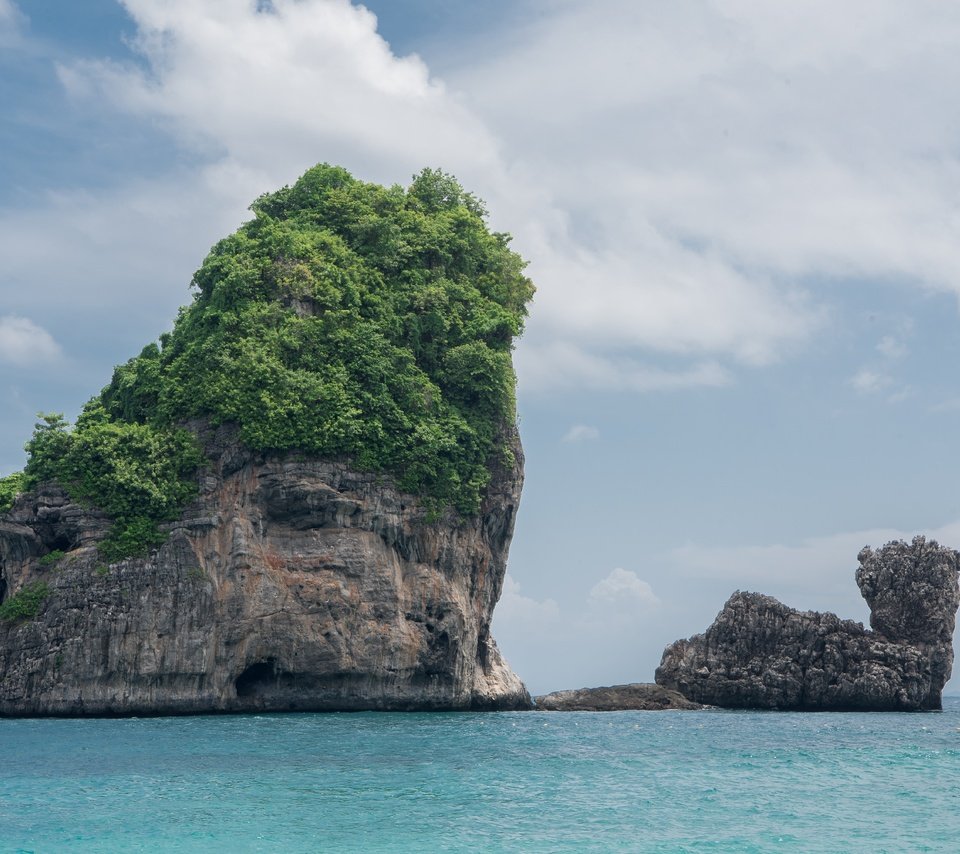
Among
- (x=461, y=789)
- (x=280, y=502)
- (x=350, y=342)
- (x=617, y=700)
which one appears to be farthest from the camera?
(x=617, y=700)

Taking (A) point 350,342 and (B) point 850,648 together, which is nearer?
(A) point 350,342

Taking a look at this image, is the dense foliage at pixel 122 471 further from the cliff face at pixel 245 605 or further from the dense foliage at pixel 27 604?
the dense foliage at pixel 27 604

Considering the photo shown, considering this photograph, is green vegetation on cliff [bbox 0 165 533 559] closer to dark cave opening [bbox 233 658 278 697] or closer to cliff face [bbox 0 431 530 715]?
cliff face [bbox 0 431 530 715]


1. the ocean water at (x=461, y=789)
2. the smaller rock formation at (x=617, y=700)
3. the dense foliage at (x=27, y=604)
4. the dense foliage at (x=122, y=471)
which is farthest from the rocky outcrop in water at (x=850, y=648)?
the dense foliage at (x=27, y=604)

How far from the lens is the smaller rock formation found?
5400 cm

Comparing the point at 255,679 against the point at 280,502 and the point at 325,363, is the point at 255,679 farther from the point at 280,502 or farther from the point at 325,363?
the point at 325,363

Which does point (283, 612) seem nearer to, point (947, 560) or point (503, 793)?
point (503, 793)

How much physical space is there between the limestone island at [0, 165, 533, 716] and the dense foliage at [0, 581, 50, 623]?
0.26ft

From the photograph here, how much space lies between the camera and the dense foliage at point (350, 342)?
146ft

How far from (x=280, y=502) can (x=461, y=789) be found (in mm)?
21321

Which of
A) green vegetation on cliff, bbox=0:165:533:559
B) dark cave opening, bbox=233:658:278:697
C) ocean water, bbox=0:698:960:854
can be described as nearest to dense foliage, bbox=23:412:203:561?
green vegetation on cliff, bbox=0:165:533:559

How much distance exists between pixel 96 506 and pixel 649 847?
29941mm

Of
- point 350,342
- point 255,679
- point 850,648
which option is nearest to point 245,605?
point 255,679

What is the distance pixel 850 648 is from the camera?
51781 mm
